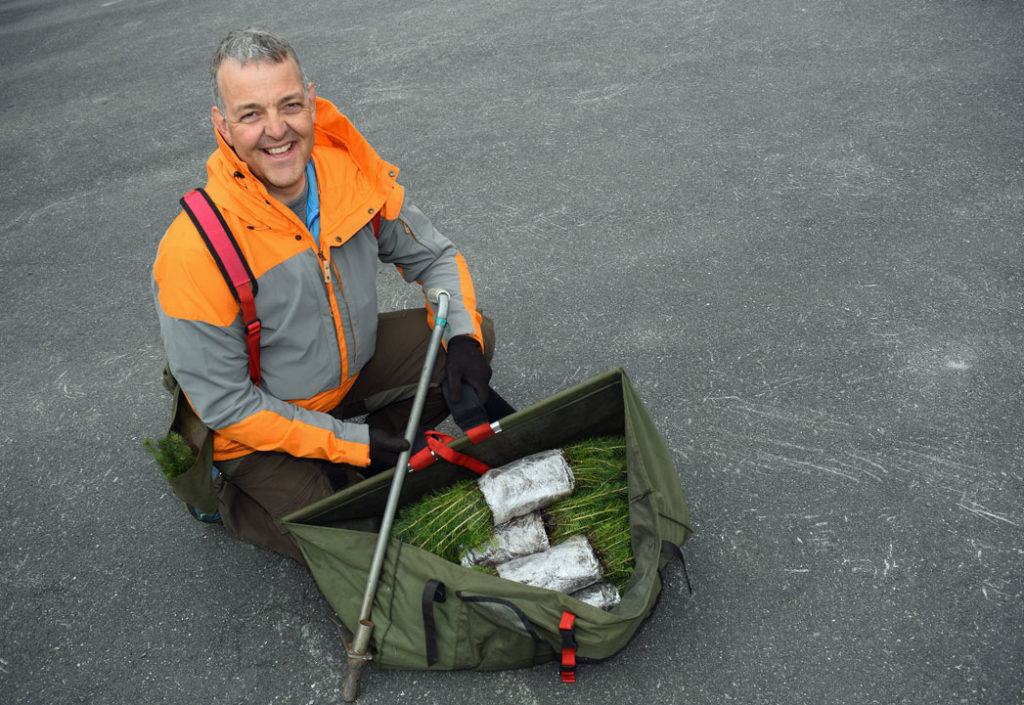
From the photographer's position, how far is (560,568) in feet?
8.46

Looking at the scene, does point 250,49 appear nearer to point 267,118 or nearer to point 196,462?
point 267,118

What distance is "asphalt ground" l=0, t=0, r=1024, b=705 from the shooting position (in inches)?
108

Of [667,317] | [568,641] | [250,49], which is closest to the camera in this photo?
[568,641]

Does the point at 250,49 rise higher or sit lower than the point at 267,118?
higher

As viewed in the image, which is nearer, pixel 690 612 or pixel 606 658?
pixel 606 658

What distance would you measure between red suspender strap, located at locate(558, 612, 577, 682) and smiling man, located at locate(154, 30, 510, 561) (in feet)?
2.57

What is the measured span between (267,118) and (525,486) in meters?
1.44

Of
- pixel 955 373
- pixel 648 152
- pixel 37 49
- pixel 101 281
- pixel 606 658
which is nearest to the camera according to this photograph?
pixel 606 658

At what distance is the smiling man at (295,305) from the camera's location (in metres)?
2.50

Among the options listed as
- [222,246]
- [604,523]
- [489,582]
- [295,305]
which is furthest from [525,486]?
[222,246]

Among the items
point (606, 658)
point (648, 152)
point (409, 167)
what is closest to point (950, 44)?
point (648, 152)

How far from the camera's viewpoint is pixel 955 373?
356 cm

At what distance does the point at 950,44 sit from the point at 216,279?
18.6ft

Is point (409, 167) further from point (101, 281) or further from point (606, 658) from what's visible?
point (606, 658)
